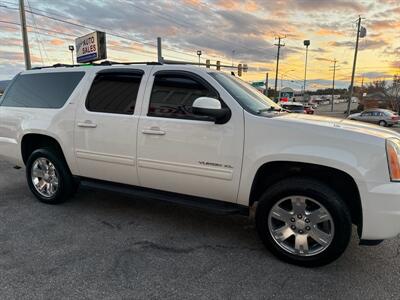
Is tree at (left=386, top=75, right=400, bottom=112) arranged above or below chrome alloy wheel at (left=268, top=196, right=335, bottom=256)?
above

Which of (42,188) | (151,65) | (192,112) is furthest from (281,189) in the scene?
(42,188)

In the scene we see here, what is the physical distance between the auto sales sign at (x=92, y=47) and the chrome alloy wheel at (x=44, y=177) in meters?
14.1

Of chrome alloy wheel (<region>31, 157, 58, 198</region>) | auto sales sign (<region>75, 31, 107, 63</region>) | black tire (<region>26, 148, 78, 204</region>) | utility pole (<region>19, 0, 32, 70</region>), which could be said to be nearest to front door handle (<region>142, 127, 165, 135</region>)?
black tire (<region>26, 148, 78, 204</region>)

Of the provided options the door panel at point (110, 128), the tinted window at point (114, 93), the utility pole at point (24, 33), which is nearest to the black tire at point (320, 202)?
the door panel at point (110, 128)

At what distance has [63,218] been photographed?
4262mm

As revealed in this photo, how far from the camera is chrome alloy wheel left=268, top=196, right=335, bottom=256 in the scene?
306 cm

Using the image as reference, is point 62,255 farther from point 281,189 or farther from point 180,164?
point 281,189

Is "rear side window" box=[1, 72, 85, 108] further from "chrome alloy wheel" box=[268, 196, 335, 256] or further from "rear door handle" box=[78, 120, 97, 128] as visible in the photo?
"chrome alloy wheel" box=[268, 196, 335, 256]

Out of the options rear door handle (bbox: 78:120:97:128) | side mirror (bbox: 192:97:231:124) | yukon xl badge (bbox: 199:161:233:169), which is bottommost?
yukon xl badge (bbox: 199:161:233:169)

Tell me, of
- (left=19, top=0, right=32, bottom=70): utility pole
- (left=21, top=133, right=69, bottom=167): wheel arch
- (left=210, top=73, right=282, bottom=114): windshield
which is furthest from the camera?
(left=19, top=0, right=32, bottom=70): utility pole

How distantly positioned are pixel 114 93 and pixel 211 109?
1505 millimetres

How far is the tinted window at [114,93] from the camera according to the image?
394 cm

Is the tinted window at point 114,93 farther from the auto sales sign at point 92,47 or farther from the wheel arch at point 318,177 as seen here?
the auto sales sign at point 92,47

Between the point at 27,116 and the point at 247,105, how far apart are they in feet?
10.7
